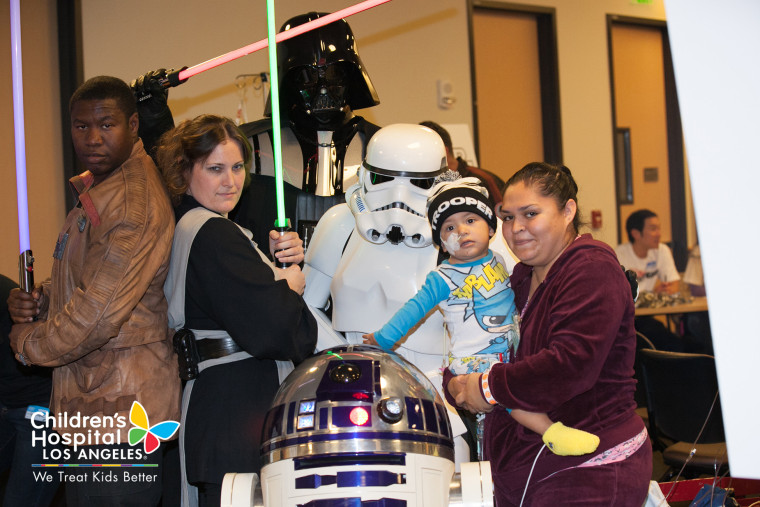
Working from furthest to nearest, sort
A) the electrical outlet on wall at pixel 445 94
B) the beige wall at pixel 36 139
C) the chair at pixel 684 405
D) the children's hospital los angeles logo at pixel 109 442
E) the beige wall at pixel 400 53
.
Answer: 1. the electrical outlet on wall at pixel 445 94
2. the beige wall at pixel 400 53
3. the beige wall at pixel 36 139
4. the chair at pixel 684 405
5. the children's hospital los angeles logo at pixel 109 442

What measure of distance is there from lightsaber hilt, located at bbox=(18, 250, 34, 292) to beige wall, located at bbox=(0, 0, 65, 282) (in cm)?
301

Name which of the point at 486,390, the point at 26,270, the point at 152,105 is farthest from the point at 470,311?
the point at 152,105

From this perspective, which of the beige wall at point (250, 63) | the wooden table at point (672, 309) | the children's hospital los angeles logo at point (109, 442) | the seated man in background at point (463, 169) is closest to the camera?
the children's hospital los angeles logo at point (109, 442)

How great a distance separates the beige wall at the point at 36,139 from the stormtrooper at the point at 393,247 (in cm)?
314

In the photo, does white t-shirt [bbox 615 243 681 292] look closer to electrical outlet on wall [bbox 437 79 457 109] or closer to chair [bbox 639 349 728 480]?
electrical outlet on wall [bbox 437 79 457 109]

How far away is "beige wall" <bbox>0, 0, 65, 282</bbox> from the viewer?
15.4 feet

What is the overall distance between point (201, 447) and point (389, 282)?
725 millimetres

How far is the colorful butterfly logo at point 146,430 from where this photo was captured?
193cm

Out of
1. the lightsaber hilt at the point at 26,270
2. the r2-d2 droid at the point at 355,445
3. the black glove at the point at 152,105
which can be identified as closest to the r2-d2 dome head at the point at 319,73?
the black glove at the point at 152,105

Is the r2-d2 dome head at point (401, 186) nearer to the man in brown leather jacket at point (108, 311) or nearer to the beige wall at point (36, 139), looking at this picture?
the man in brown leather jacket at point (108, 311)

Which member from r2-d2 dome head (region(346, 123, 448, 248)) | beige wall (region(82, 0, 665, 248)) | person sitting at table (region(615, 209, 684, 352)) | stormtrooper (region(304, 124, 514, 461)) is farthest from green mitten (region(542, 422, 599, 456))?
person sitting at table (region(615, 209, 684, 352))

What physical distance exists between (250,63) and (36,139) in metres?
1.50

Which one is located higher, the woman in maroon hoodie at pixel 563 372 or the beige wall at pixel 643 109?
the beige wall at pixel 643 109

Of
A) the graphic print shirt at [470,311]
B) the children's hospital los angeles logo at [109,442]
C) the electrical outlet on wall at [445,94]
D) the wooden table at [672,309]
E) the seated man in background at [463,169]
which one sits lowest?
the children's hospital los angeles logo at [109,442]
